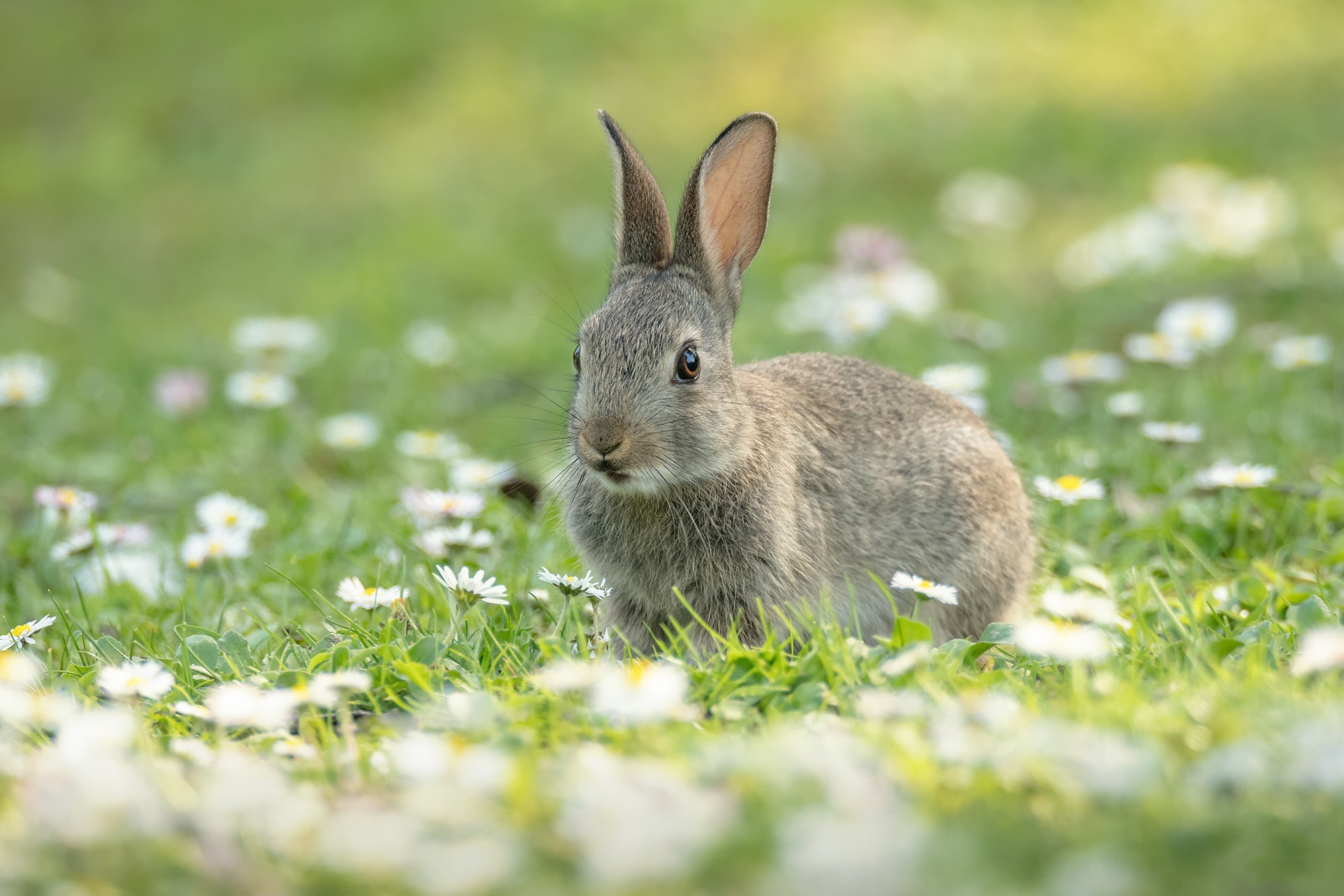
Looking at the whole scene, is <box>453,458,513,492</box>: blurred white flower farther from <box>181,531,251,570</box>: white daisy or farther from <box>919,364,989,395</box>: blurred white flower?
<box>919,364,989,395</box>: blurred white flower

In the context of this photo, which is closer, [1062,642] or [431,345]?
[1062,642]

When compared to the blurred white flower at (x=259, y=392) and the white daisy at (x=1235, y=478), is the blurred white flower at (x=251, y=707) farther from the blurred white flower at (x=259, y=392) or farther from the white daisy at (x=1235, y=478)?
the blurred white flower at (x=259, y=392)

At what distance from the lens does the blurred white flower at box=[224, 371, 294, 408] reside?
6422mm

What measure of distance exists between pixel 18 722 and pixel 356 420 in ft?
11.5

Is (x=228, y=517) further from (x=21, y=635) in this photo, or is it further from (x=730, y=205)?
(x=730, y=205)

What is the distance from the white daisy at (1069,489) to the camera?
445 cm

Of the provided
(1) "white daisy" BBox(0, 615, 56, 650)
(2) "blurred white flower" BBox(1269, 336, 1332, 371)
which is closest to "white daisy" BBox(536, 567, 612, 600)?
(1) "white daisy" BBox(0, 615, 56, 650)

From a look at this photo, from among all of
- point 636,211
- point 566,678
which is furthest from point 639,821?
point 636,211

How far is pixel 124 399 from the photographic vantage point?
7.10m

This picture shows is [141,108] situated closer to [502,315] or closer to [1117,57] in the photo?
[502,315]

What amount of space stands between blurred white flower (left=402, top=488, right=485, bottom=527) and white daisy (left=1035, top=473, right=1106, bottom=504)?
6.73 feet

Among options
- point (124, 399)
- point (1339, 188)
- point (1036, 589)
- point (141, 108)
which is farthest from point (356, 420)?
point (141, 108)

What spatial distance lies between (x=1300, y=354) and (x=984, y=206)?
11.4ft

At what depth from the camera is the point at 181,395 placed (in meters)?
6.69
